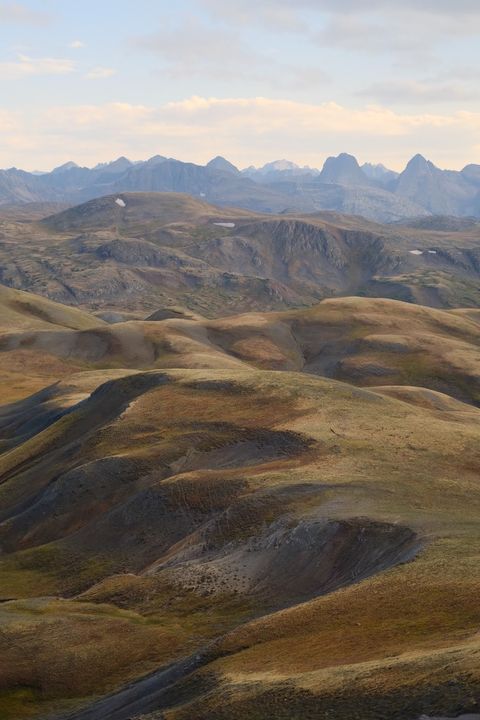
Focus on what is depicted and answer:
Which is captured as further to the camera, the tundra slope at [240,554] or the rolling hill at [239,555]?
the tundra slope at [240,554]

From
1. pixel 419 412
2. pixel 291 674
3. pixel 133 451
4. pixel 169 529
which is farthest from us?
pixel 419 412

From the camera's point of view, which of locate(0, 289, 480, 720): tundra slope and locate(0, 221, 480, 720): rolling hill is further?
locate(0, 289, 480, 720): tundra slope

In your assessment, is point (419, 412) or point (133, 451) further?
point (419, 412)

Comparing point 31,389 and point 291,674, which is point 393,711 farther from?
point 31,389

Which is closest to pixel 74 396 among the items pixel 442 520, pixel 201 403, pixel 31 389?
pixel 201 403

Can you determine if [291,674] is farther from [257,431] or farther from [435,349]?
[435,349]

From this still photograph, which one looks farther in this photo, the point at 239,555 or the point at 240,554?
the point at 240,554

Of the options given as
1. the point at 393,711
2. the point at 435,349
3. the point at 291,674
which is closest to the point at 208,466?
the point at 291,674

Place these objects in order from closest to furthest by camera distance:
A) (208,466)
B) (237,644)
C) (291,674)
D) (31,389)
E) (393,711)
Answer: (393,711), (291,674), (237,644), (208,466), (31,389)

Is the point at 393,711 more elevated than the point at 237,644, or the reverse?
the point at 393,711
